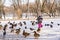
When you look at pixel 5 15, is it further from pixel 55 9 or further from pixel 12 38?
pixel 55 9

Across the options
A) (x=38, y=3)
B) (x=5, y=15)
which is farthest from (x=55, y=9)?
(x=5, y=15)

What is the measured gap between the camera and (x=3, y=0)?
5.85 ft

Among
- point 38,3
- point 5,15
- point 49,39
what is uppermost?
point 38,3

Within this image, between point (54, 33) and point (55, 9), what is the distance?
260 millimetres

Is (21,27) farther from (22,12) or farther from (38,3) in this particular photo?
(38,3)

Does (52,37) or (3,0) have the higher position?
(3,0)

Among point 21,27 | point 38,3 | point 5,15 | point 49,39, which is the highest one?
point 38,3

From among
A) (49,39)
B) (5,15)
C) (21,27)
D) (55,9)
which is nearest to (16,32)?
(21,27)

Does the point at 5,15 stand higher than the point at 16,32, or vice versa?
the point at 5,15

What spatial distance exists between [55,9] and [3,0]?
567 mm

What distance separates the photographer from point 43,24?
1.79 meters

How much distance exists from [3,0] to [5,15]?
0.53 feet

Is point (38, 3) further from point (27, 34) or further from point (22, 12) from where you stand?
point (27, 34)

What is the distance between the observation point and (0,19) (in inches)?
70.6
